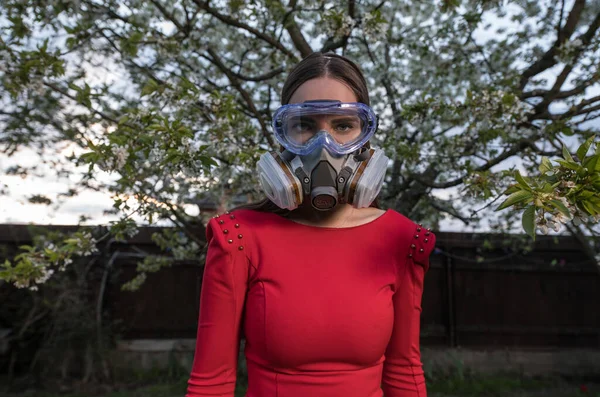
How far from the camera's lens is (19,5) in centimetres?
312

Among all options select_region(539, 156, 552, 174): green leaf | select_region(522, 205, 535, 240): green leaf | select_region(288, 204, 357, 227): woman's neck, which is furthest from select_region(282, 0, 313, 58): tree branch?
select_region(522, 205, 535, 240): green leaf

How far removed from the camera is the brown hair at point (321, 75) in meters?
1.45

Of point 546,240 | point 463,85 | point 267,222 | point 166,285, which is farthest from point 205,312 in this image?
point 546,240

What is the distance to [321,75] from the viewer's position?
1445mm

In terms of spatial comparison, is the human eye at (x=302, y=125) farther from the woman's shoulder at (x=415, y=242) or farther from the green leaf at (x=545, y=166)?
the green leaf at (x=545, y=166)

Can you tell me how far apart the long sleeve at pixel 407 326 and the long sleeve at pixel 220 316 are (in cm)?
48

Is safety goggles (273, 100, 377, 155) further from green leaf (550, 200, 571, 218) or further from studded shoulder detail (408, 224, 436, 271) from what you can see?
green leaf (550, 200, 571, 218)

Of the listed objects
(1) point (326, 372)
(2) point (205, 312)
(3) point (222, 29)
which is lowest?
(1) point (326, 372)

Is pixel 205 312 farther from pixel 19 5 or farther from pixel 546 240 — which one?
pixel 546 240

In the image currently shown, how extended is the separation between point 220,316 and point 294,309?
7.9 inches

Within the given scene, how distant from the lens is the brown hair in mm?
1453

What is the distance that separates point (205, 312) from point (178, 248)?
3552mm

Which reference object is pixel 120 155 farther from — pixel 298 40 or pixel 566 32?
pixel 566 32

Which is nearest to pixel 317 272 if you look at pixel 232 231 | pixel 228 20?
pixel 232 231
